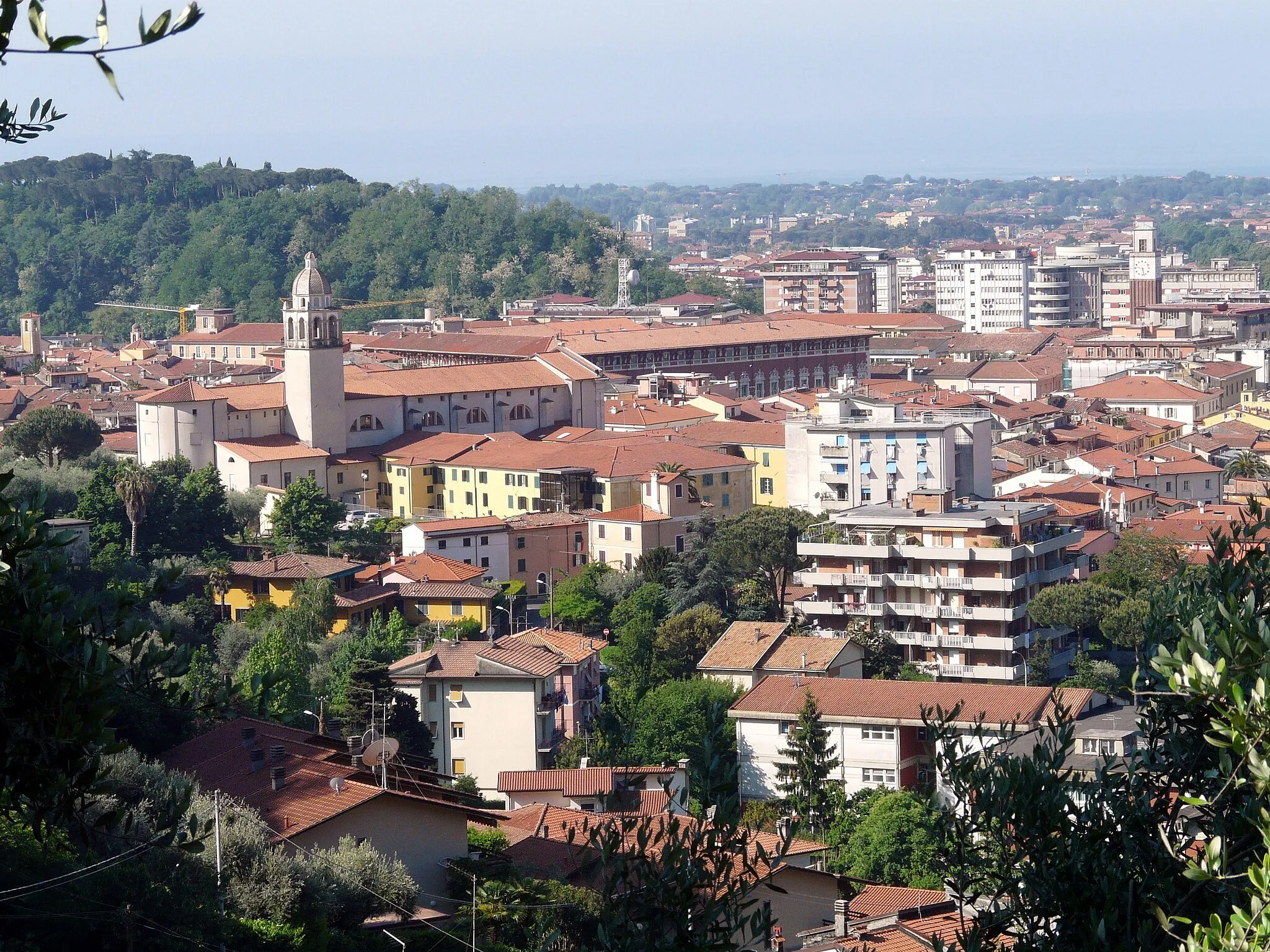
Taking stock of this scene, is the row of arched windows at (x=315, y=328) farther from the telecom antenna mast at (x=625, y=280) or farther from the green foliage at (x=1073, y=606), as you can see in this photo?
the telecom antenna mast at (x=625, y=280)

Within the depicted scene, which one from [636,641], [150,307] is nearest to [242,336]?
[150,307]

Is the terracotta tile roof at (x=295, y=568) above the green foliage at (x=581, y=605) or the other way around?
above

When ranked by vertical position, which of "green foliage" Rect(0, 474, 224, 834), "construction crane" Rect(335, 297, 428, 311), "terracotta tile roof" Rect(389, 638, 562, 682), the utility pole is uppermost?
"green foliage" Rect(0, 474, 224, 834)

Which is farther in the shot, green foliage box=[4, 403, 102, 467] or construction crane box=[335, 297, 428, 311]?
construction crane box=[335, 297, 428, 311]

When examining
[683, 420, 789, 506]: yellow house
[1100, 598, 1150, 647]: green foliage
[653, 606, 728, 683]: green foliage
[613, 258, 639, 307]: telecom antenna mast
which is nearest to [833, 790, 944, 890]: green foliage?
[653, 606, 728, 683]: green foliage

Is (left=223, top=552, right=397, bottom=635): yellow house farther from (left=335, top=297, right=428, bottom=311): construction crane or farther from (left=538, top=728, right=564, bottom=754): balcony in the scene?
(left=335, top=297, right=428, bottom=311): construction crane

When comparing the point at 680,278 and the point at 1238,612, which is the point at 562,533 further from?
the point at 680,278

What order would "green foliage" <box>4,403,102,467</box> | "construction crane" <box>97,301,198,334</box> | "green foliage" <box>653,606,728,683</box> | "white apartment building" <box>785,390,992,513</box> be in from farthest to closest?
1. "construction crane" <box>97,301,198,334</box>
2. "green foliage" <box>4,403,102,467</box>
3. "white apartment building" <box>785,390,992,513</box>
4. "green foliage" <box>653,606,728,683</box>

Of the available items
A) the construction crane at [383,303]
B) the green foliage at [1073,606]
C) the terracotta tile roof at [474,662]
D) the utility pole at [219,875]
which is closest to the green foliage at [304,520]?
the terracotta tile roof at [474,662]

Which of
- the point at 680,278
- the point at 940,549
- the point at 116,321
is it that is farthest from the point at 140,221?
the point at 940,549
